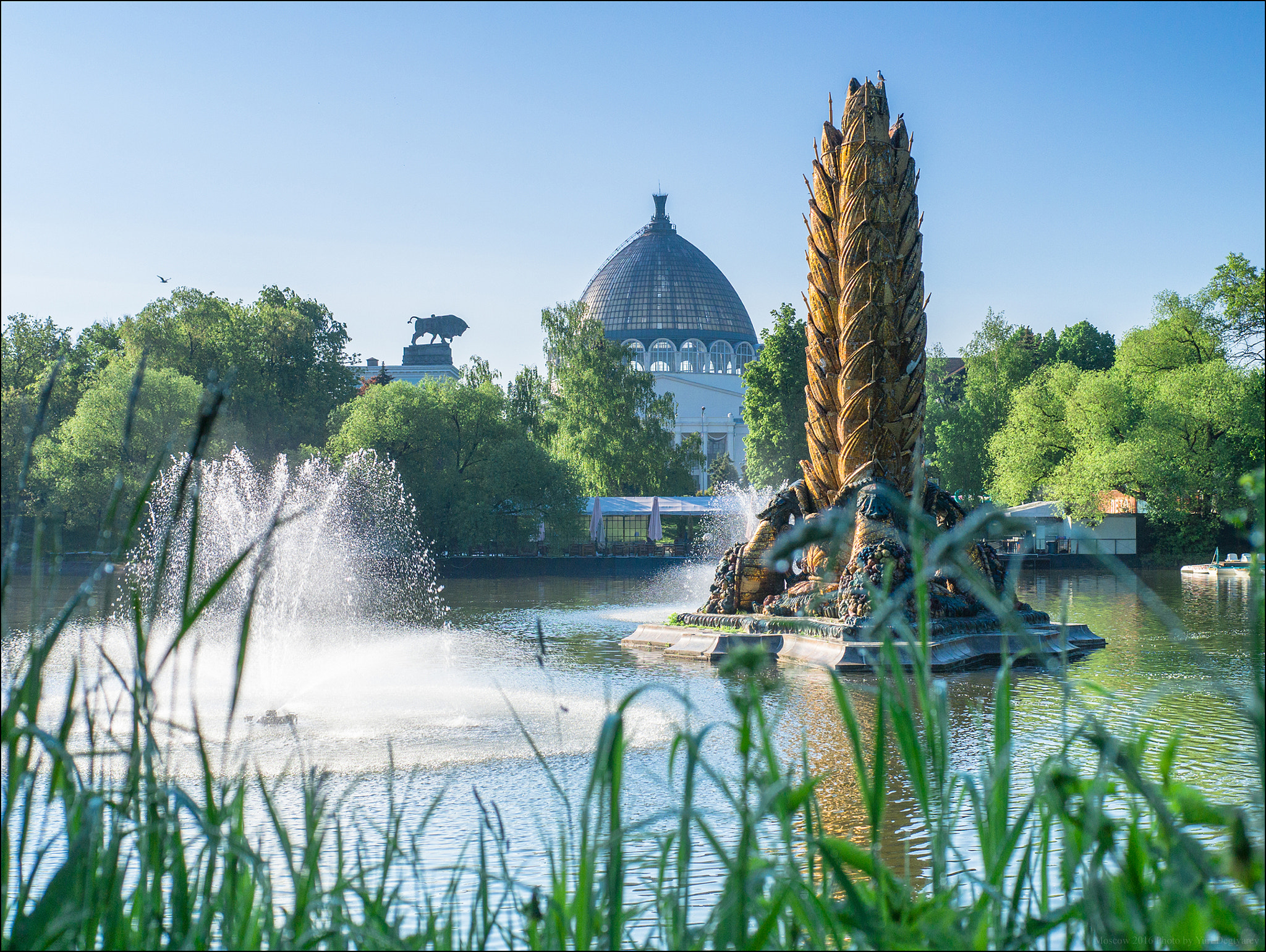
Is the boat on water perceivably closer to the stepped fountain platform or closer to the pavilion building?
the stepped fountain platform

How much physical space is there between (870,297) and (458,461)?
27.4 m

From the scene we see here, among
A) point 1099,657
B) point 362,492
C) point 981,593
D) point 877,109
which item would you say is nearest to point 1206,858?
point 981,593

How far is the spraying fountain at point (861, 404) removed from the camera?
1319 centimetres

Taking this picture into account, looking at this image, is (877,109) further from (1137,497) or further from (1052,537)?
(1052,537)

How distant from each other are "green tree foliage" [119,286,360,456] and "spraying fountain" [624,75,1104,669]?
93.8ft

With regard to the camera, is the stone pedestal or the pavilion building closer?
the stone pedestal

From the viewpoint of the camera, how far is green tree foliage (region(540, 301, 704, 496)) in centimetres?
4822

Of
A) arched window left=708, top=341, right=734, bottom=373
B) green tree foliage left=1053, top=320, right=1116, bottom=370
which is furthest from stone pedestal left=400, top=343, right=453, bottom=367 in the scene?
green tree foliage left=1053, top=320, right=1116, bottom=370

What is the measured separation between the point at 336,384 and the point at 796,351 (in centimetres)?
1901

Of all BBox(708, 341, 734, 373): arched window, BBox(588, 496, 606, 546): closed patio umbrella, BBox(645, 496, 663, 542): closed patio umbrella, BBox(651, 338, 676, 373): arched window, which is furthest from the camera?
BBox(708, 341, 734, 373): arched window

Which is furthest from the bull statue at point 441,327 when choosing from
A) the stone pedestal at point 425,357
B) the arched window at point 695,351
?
the arched window at point 695,351

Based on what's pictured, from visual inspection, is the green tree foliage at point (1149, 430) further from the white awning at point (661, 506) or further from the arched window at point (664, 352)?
the arched window at point (664, 352)

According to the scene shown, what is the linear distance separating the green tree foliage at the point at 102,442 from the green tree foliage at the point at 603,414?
626 inches

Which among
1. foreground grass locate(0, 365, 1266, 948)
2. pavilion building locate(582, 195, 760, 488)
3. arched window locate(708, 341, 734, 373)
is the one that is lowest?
foreground grass locate(0, 365, 1266, 948)
